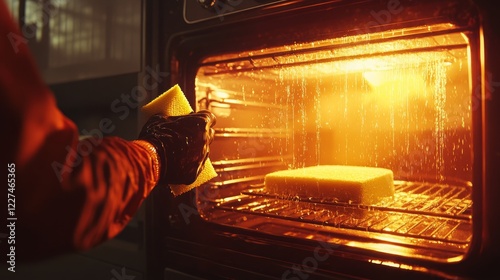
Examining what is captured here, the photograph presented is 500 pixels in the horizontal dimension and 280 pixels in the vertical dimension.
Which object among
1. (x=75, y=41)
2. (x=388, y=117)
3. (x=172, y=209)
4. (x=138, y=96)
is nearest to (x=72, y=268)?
(x=172, y=209)

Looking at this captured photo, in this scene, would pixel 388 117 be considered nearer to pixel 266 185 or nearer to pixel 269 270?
pixel 266 185

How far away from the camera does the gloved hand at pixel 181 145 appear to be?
0.87 meters

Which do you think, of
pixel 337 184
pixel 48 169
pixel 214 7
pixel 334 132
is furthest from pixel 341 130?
pixel 48 169

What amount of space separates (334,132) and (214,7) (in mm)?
559

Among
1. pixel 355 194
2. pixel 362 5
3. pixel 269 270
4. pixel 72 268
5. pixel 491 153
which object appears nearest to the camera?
pixel 491 153

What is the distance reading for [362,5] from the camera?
761mm

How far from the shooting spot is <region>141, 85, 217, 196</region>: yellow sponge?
3.03 feet

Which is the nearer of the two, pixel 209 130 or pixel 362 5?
pixel 362 5

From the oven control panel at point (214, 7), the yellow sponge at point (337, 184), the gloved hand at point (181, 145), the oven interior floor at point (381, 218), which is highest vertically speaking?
the oven control panel at point (214, 7)

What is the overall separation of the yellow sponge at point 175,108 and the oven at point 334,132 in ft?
0.29

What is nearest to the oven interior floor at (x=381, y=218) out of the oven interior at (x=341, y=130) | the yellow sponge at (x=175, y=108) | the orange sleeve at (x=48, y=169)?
the oven interior at (x=341, y=130)

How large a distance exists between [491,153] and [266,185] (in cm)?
65

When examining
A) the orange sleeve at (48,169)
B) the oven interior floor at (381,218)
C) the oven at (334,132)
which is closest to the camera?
the orange sleeve at (48,169)

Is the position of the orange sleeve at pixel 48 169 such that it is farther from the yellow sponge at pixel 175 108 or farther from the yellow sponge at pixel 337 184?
the yellow sponge at pixel 337 184
